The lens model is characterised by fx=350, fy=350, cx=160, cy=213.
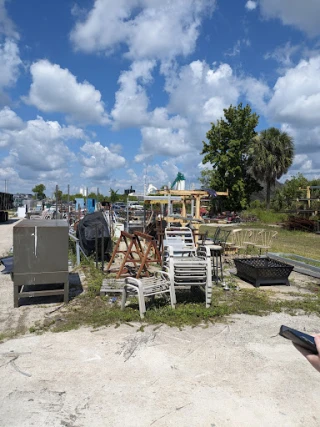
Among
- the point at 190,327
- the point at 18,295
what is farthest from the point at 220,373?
the point at 18,295

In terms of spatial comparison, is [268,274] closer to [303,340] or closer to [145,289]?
[145,289]

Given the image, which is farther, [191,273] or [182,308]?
[191,273]

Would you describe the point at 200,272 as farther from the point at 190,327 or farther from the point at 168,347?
the point at 168,347

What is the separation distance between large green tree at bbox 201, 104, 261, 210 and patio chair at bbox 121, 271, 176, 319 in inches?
1223

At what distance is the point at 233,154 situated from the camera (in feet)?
118

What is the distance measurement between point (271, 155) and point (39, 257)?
3132 cm

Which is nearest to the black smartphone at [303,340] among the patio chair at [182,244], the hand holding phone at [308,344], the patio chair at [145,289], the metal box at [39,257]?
the hand holding phone at [308,344]

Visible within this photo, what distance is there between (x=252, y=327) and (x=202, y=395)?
198 cm

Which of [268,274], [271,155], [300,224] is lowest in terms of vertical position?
[268,274]

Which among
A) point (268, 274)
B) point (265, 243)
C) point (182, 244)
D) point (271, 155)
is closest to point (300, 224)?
point (265, 243)

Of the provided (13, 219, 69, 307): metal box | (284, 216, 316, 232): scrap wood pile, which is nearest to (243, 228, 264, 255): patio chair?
(13, 219, 69, 307): metal box

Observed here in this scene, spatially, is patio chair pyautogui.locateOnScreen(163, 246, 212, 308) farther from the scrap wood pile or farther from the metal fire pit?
the scrap wood pile

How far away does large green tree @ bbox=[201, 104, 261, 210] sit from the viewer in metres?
36.0

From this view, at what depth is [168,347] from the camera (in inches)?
165
